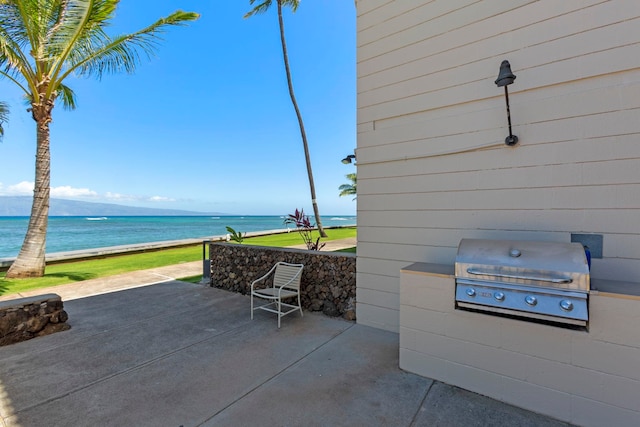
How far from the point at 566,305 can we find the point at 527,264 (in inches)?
12.7

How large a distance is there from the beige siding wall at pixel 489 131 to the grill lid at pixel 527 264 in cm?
63

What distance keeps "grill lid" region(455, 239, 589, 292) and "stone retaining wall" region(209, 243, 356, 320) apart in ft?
6.17

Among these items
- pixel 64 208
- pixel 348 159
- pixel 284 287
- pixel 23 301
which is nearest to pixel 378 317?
pixel 284 287

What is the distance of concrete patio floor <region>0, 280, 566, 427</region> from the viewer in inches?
75.8

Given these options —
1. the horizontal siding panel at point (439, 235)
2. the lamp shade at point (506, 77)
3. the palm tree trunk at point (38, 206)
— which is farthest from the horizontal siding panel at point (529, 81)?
the palm tree trunk at point (38, 206)

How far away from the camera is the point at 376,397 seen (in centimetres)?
215

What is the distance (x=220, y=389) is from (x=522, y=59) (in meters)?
4.19

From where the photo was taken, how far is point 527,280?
6.21 feet

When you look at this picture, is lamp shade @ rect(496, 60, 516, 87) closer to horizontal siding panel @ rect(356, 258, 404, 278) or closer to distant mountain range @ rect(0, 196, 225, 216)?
horizontal siding panel @ rect(356, 258, 404, 278)

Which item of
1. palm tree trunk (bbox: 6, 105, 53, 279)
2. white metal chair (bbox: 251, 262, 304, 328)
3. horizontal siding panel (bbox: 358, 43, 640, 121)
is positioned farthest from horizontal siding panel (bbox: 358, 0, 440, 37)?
palm tree trunk (bbox: 6, 105, 53, 279)

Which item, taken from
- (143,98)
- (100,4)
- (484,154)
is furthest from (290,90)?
(484,154)

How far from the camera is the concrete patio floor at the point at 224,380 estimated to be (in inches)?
75.8

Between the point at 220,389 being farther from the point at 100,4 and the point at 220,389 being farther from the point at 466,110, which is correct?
the point at 100,4

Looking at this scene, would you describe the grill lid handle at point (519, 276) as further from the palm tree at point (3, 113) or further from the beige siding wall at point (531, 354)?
the palm tree at point (3, 113)
